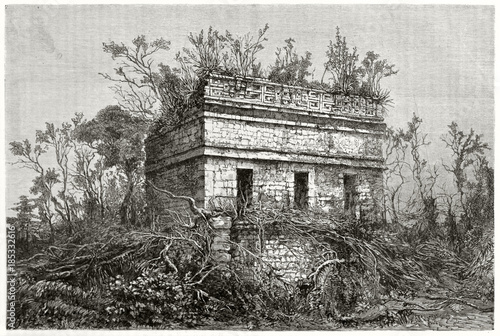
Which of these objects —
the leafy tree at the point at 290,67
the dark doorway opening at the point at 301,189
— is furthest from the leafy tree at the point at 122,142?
the dark doorway opening at the point at 301,189

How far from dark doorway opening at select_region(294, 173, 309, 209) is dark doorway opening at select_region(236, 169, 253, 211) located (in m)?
0.84

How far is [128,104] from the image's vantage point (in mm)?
9508

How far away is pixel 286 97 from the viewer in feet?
32.2

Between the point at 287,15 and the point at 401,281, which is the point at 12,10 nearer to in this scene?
the point at 287,15

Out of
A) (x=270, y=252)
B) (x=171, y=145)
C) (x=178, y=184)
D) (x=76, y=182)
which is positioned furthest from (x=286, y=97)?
(x=76, y=182)

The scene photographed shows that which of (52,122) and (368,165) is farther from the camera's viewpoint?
(368,165)

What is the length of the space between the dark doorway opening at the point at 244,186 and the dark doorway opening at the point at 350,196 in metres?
1.73

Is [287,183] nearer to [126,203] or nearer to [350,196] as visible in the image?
[350,196]

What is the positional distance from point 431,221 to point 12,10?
791cm

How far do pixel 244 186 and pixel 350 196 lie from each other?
75.0 inches

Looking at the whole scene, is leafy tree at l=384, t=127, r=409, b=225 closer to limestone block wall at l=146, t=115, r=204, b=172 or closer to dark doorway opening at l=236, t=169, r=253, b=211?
dark doorway opening at l=236, t=169, r=253, b=211

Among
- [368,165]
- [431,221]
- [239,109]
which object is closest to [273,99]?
[239,109]

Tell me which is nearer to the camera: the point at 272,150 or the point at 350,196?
the point at 272,150

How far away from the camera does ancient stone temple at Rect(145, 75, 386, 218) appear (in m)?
9.34
